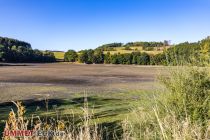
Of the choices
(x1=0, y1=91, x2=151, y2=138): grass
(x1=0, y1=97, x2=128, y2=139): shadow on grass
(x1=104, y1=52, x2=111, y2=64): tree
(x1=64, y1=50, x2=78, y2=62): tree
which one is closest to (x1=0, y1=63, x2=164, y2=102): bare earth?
(x1=0, y1=97, x2=128, y2=139): shadow on grass

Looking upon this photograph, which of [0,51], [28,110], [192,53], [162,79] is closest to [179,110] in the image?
[162,79]

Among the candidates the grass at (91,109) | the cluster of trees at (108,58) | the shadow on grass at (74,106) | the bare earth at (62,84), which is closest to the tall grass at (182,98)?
the bare earth at (62,84)

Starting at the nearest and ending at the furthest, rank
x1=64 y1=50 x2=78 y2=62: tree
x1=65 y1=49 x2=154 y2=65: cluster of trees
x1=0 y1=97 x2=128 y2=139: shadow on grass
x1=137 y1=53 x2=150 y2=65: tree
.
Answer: x1=0 y1=97 x2=128 y2=139: shadow on grass
x1=137 y1=53 x2=150 y2=65: tree
x1=65 y1=49 x2=154 y2=65: cluster of trees
x1=64 y1=50 x2=78 y2=62: tree

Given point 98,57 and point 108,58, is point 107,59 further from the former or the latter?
point 98,57

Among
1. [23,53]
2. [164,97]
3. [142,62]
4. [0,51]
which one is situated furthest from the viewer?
[23,53]

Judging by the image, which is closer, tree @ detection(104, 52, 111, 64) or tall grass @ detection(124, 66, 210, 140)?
tall grass @ detection(124, 66, 210, 140)

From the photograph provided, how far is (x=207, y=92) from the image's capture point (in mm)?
10266

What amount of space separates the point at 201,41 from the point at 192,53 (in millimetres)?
1635

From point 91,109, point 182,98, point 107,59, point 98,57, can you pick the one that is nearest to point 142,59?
point 107,59

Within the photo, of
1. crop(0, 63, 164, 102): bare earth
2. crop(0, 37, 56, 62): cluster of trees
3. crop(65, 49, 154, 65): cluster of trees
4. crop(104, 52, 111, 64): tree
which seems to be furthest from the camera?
crop(0, 37, 56, 62): cluster of trees

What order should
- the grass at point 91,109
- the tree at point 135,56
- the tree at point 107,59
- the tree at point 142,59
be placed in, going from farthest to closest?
the tree at point 107,59
the tree at point 135,56
the tree at point 142,59
the grass at point 91,109

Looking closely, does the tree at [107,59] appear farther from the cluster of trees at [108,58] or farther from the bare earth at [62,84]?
the bare earth at [62,84]

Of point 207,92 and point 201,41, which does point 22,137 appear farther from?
point 201,41

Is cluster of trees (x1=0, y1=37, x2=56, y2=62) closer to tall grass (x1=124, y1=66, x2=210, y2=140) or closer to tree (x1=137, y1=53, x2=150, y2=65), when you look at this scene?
tree (x1=137, y1=53, x2=150, y2=65)
